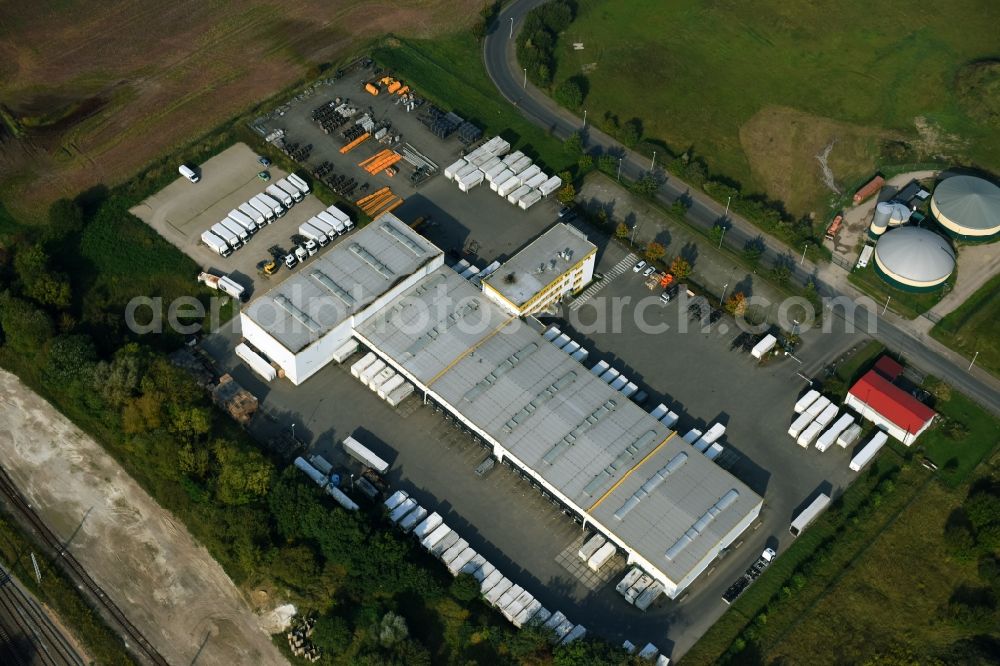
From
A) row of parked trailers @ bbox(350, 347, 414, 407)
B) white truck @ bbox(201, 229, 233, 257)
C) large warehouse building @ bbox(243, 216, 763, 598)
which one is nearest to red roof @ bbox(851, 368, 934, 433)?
large warehouse building @ bbox(243, 216, 763, 598)

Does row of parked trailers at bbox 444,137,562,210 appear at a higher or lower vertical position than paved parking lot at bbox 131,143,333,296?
lower

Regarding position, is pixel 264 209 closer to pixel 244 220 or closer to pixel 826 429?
pixel 244 220

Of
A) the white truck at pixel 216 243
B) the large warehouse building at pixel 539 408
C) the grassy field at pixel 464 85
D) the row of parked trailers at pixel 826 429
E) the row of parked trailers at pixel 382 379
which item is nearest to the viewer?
the large warehouse building at pixel 539 408

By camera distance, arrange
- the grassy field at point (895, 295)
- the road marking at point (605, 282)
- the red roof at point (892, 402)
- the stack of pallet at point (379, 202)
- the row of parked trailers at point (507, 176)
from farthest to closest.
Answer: the row of parked trailers at point (507, 176), the stack of pallet at point (379, 202), the road marking at point (605, 282), the grassy field at point (895, 295), the red roof at point (892, 402)

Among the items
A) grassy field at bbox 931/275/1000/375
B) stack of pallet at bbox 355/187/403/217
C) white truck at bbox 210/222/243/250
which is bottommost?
grassy field at bbox 931/275/1000/375

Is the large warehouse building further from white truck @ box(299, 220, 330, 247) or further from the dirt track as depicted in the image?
the dirt track

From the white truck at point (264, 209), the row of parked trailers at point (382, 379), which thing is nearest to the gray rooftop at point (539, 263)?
the row of parked trailers at point (382, 379)

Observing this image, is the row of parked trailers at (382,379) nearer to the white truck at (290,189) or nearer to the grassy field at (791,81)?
the white truck at (290,189)
